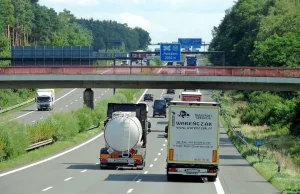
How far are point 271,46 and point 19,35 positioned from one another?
321ft

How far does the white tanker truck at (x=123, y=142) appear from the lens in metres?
41.7

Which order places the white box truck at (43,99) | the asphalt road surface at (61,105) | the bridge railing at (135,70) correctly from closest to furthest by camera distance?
the bridge railing at (135,70)
the asphalt road surface at (61,105)
the white box truck at (43,99)

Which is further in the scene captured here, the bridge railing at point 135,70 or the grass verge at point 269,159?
the bridge railing at point 135,70

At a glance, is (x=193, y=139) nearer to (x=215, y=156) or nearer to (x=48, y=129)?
(x=215, y=156)

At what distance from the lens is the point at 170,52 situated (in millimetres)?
100062

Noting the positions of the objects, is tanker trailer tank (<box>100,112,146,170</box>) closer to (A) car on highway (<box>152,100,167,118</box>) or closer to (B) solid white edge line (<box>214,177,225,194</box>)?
(B) solid white edge line (<box>214,177,225,194</box>)

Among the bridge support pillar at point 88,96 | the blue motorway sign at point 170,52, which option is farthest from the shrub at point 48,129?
the blue motorway sign at point 170,52

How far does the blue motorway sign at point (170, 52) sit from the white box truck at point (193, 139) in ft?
209

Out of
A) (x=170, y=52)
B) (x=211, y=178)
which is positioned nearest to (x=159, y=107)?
(x=170, y=52)

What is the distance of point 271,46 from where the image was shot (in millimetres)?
100188

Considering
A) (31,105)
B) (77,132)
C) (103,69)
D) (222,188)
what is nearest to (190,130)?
(222,188)

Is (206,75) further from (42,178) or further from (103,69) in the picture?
(42,178)

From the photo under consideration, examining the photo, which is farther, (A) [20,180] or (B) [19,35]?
(B) [19,35]

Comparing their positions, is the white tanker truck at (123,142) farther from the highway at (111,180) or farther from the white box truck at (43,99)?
the white box truck at (43,99)
